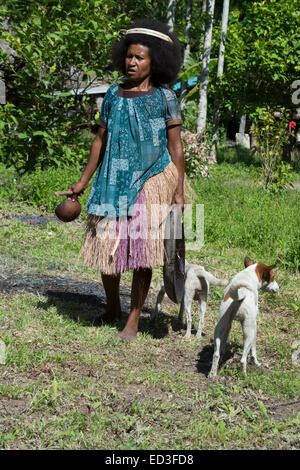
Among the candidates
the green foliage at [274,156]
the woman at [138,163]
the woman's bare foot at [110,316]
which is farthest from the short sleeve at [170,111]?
the green foliage at [274,156]

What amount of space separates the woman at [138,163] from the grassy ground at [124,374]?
0.43 m

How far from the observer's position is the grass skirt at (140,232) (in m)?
4.11

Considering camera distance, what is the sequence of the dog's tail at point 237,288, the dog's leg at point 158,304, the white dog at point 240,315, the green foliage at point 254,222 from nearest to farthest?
the dog's tail at point 237,288, the white dog at point 240,315, the dog's leg at point 158,304, the green foliage at point 254,222

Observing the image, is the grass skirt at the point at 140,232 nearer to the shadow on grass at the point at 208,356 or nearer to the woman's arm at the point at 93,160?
the woman's arm at the point at 93,160

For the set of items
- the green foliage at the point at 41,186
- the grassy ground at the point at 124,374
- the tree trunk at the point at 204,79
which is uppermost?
the tree trunk at the point at 204,79

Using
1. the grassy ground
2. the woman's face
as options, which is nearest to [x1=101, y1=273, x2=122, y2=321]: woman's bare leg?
the grassy ground

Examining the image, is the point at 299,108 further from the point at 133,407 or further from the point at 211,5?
the point at 133,407

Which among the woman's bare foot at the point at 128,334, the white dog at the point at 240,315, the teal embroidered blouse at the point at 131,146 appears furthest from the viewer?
the woman's bare foot at the point at 128,334

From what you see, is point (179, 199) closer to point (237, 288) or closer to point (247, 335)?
point (237, 288)

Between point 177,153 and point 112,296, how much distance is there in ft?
3.72

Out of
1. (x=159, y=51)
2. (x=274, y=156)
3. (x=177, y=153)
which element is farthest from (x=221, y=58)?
(x=177, y=153)

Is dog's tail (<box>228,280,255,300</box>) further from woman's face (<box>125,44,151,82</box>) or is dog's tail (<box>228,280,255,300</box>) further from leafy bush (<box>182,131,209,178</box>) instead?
leafy bush (<box>182,131,209,178</box>)

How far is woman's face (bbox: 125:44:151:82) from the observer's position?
13.5ft

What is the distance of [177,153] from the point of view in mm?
4211
